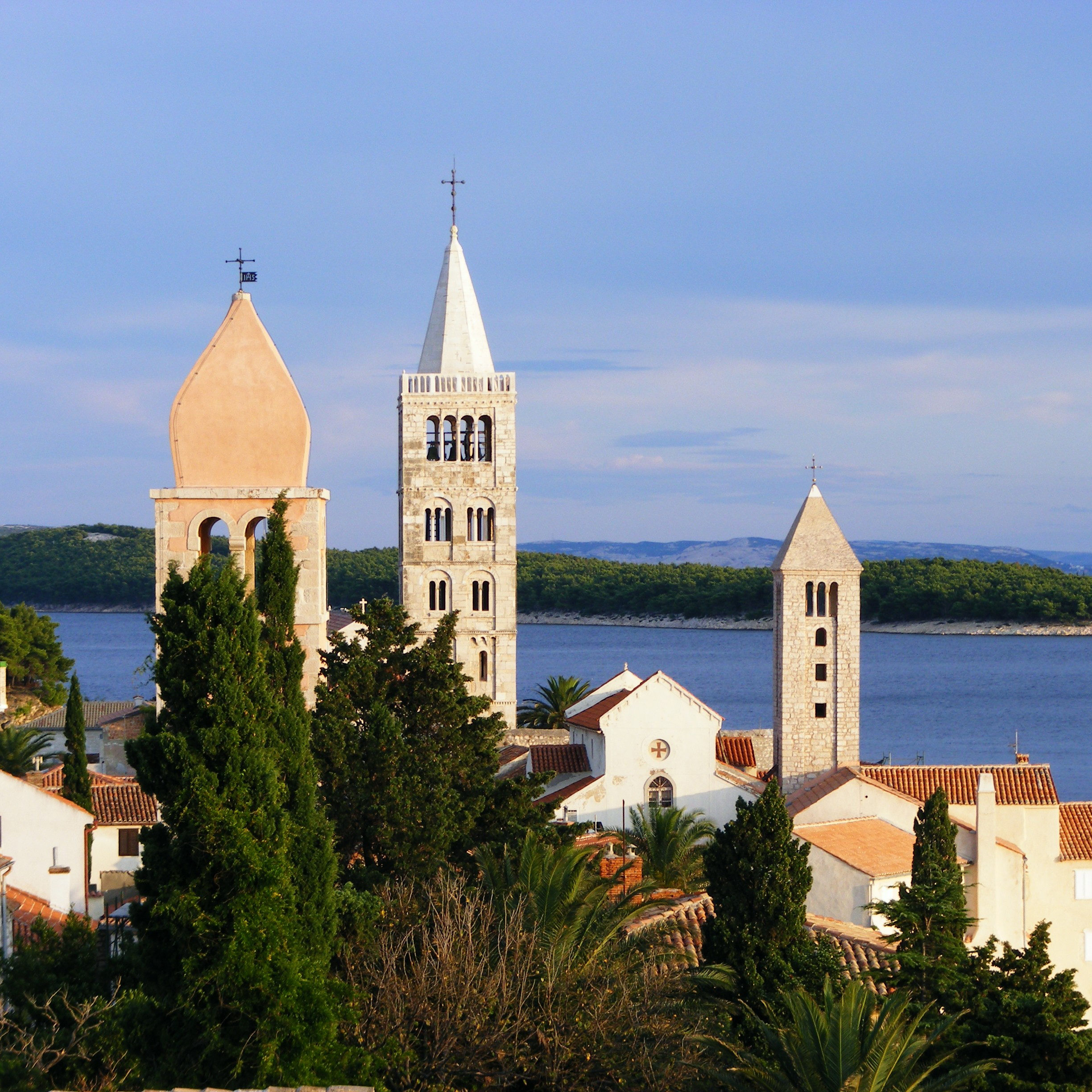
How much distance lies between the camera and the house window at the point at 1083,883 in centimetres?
2908

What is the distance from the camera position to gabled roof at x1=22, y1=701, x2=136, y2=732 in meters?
47.0

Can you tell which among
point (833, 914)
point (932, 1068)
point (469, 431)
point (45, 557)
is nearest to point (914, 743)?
point (469, 431)

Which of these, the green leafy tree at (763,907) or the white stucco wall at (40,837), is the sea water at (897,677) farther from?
the green leafy tree at (763,907)

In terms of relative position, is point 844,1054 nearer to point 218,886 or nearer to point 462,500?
point 218,886

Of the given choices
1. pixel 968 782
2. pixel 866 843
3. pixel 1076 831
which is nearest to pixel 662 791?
pixel 968 782

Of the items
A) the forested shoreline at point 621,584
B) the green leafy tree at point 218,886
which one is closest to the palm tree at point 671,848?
the green leafy tree at point 218,886

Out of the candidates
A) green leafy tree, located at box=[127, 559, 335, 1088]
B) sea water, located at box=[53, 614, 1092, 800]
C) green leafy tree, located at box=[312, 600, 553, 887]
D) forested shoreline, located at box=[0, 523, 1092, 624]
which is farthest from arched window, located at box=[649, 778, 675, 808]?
forested shoreline, located at box=[0, 523, 1092, 624]

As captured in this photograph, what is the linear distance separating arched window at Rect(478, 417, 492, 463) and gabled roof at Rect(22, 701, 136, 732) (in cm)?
1340

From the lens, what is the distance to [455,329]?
49.7 metres

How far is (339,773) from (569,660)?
9754 centimetres

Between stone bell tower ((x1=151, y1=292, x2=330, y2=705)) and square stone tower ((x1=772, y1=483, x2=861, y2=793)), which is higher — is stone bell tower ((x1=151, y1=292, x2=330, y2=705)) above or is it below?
above

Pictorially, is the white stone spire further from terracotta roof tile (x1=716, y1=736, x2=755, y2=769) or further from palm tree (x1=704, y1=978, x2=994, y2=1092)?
palm tree (x1=704, y1=978, x2=994, y2=1092)

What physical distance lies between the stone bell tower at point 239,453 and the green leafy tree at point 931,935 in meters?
6.45

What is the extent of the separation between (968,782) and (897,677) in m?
73.8
